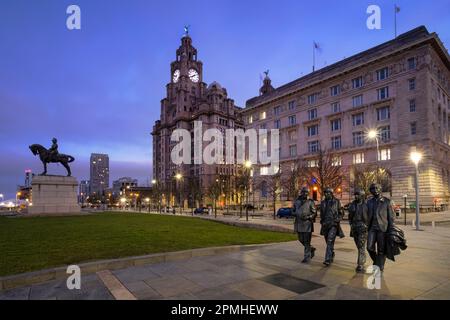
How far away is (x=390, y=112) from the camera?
55812 millimetres

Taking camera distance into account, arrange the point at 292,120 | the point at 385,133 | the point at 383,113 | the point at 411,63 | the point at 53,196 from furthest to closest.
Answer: the point at 292,120, the point at 383,113, the point at 385,133, the point at 411,63, the point at 53,196

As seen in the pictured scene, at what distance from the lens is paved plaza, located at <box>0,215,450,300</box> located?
6.21 metres

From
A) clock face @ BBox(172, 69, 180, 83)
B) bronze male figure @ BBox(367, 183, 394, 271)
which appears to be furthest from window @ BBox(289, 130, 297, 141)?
clock face @ BBox(172, 69, 180, 83)

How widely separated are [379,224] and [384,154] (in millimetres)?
55771

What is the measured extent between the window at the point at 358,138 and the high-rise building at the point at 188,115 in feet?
202

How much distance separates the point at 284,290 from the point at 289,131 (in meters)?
71.6

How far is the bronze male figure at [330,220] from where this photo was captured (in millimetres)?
9164

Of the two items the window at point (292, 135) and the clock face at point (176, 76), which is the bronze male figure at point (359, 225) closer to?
the window at point (292, 135)

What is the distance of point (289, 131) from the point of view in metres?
75.8

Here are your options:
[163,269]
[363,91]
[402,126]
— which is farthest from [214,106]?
[163,269]

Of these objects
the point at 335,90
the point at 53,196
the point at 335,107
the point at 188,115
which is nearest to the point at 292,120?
the point at 335,107

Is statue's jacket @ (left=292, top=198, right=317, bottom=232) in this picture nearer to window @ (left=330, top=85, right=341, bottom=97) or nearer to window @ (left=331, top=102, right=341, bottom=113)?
window @ (left=331, top=102, right=341, bottom=113)

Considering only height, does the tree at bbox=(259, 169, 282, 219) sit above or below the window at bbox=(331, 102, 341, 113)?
below

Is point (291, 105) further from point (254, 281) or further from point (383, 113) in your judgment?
point (254, 281)
